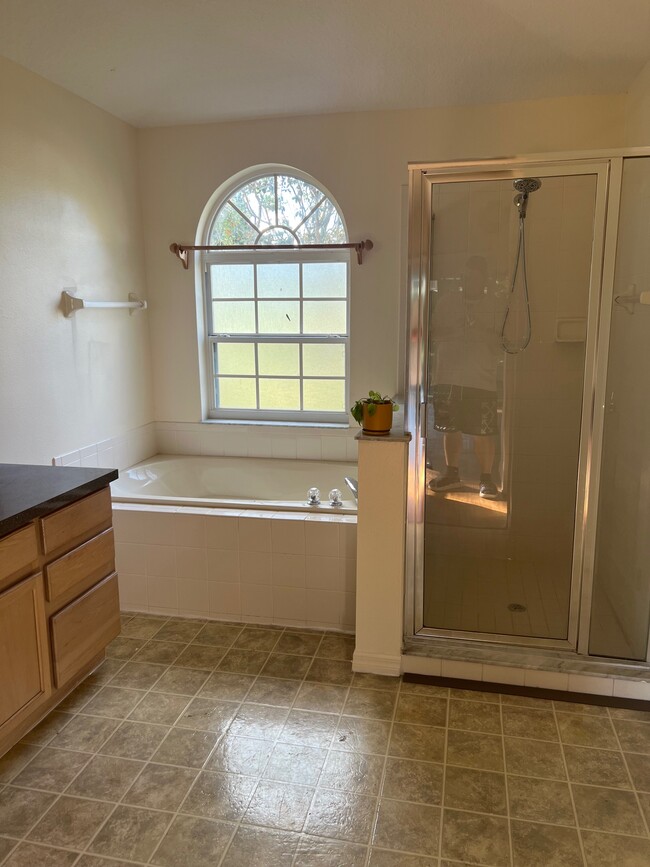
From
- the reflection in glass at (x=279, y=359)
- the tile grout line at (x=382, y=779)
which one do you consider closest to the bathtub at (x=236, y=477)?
the reflection in glass at (x=279, y=359)

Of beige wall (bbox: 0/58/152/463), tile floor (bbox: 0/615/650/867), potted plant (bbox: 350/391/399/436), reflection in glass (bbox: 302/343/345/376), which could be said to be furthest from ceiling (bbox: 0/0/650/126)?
tile floor (bbox: 0/615/650/867)

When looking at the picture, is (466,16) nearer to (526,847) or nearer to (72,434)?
(72,434)

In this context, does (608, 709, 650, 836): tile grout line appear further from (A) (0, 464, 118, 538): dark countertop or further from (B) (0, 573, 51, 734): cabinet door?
(A) (0, 464, 118, 538): dark countertop

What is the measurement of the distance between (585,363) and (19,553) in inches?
78.0

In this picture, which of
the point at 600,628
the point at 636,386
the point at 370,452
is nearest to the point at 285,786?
the point at 370,452

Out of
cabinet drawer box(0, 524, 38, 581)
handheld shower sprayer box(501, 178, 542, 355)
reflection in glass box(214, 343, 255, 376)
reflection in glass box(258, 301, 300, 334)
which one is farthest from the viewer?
reflection in glass box(214, 343, 255, 376)

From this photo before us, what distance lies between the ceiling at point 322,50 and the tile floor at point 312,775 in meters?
2.49

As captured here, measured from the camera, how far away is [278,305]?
379cm

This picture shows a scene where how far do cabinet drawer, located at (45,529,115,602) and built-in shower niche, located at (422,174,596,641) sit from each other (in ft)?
3.98

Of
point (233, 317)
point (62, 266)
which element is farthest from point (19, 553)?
point (233, 317)

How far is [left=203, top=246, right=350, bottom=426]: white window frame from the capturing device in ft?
12.1

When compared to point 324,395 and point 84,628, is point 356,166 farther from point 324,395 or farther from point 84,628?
point 84,628

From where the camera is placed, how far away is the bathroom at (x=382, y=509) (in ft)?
5.66

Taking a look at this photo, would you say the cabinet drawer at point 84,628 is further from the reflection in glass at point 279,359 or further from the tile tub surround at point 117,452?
the reflection in glass at point 279,359
